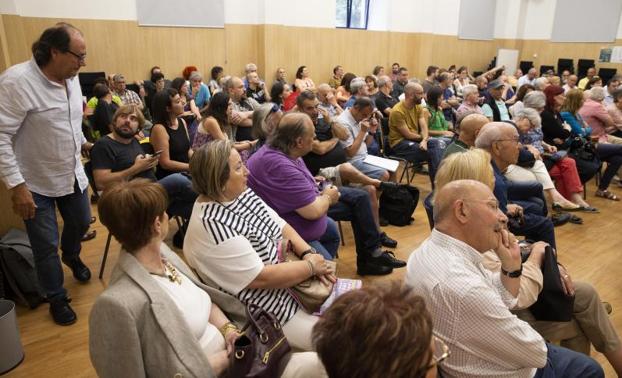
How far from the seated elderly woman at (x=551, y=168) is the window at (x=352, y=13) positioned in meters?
7.93

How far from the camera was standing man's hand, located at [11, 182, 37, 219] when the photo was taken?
2418 mm

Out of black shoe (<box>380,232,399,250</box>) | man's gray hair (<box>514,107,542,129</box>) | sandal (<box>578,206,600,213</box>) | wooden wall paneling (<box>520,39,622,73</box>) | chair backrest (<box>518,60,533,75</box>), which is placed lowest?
black shoe (<box>380,232,399,250</box>)

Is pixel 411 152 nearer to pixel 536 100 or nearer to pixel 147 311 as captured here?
pixel 536 100

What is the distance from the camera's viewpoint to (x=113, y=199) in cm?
150

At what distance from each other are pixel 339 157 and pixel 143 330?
2.85 meters

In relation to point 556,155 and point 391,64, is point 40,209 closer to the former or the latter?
point 556,155

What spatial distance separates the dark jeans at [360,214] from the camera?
11.1 ft

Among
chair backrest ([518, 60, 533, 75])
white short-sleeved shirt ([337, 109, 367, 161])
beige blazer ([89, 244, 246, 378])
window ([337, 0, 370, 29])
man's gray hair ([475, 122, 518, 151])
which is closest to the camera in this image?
beige blazer ([89, 244, 246, 378])

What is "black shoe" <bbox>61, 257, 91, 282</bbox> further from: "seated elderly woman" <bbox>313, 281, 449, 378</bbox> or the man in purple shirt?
"seated elderly woman" <bbox>313, 281, 449, 378</bbox>

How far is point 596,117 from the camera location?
19.6 ft

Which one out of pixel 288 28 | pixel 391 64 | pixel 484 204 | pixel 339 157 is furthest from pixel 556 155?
pixel 391 64

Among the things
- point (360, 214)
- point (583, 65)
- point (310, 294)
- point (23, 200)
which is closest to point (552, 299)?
point (310, 294)

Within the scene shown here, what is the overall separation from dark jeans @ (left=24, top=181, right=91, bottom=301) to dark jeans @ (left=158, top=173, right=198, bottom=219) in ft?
1.82

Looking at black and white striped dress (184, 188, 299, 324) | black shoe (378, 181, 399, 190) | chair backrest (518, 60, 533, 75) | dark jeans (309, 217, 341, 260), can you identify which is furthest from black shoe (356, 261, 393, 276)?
chair backrest (518, 60, 533, 75)
